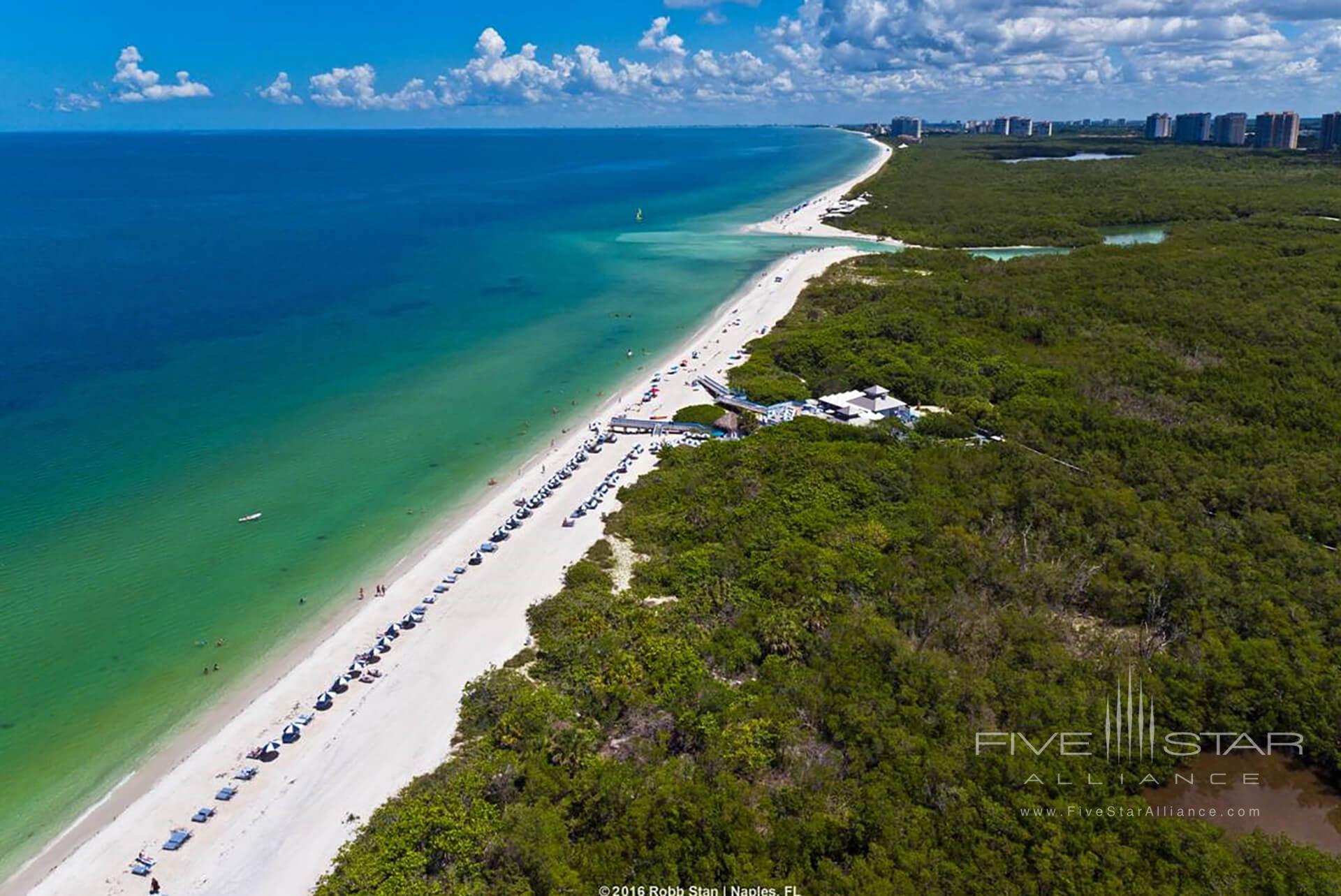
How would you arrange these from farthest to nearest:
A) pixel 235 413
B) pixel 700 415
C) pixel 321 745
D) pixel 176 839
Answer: pixel 235 413 → pixel 700 415 → pixel 321 745 → pixel 176 839

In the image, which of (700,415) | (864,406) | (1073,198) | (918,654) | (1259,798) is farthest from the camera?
(1073,198)

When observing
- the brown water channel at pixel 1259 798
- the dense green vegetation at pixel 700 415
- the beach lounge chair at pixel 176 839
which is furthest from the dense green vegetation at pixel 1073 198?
the beach lounge chair at pixel 176 839

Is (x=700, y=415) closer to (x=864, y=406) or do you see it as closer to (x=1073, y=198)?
(x=864, y=406)

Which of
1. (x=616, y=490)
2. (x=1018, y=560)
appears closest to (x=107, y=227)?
(x=616, y=490)

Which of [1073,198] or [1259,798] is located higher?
[1073,198]

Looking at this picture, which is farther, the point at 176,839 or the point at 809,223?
the point at 809,223

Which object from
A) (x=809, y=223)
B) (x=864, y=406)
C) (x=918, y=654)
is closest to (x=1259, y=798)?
(x=918, y=654)
